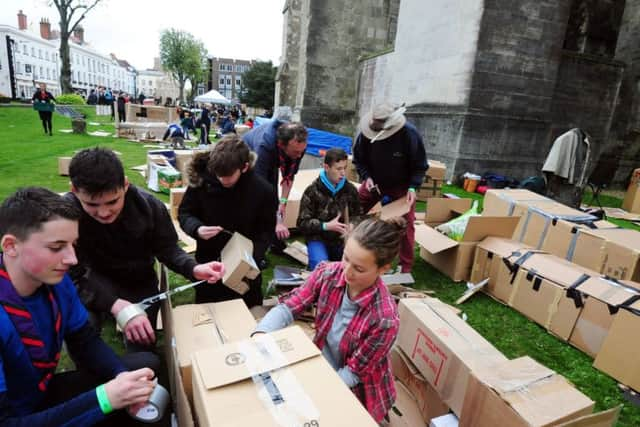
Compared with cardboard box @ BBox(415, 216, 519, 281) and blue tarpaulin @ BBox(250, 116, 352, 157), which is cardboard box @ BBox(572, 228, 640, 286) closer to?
cardboard box @ BBox(415, 216, 519, 281)

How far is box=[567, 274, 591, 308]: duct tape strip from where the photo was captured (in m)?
2.85

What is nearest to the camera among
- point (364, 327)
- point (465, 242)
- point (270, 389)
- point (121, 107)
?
point (270, 389)

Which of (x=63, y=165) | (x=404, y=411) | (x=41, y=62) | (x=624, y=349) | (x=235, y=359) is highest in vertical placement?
(x=41, y=62)

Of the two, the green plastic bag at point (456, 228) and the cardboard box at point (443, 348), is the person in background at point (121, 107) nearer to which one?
the green plastic bag at point (456, 228)

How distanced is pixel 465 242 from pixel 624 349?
1528mm

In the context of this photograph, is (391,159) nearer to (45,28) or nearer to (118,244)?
(118,244)

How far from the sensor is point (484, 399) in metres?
1.67

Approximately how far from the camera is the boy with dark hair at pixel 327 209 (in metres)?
3.23

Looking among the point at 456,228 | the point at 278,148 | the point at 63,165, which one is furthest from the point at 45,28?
the point at 456,228

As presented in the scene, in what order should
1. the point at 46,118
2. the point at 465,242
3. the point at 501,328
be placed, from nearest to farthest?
1. the point at 501,328
2. the point at 465,242
3. the point at 46,118

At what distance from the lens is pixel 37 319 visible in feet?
4.19

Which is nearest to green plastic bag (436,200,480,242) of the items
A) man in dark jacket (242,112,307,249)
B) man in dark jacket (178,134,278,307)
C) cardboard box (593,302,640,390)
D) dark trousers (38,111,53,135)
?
cardboard box (593,302,640,390)

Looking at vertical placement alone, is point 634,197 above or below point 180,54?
below

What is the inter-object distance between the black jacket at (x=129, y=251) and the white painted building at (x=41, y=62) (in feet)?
135
